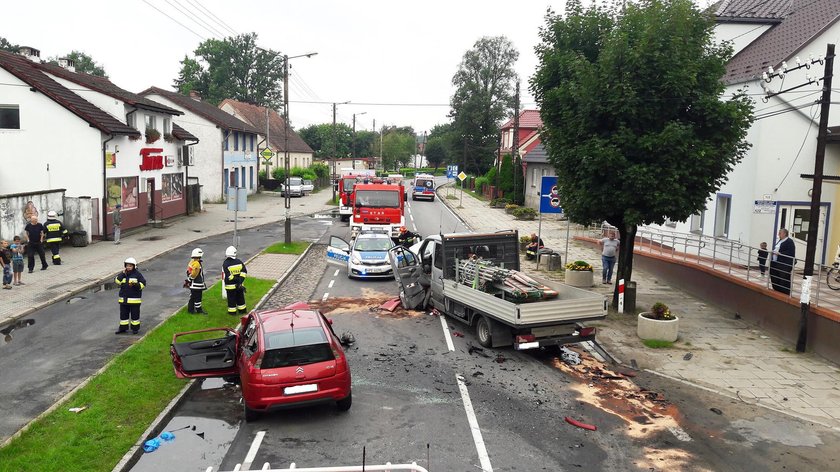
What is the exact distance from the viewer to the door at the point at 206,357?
10.7 metres

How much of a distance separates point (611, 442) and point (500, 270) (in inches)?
222

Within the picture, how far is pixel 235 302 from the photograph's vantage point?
15.4 m

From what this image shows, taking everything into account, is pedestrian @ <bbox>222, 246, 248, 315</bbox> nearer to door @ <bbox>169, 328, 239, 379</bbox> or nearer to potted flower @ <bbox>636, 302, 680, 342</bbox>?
door @ <bbox>169, 328, 239, 379</bbox>

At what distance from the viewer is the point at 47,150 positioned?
1013 inches

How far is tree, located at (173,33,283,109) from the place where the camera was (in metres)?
93.4

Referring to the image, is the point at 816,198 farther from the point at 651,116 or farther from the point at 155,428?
the point at 155,428

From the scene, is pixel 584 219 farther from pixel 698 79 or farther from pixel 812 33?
pixel 812 33

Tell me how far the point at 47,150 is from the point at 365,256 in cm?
1450

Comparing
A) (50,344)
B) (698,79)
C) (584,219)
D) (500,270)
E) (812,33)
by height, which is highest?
(812,33)

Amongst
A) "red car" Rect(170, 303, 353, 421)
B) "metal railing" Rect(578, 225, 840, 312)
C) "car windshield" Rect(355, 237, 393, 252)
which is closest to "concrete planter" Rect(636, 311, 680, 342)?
"metal railing" Rect(578, 225, 840, 312)

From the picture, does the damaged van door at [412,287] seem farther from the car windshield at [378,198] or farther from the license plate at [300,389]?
the car windshield at [378,198]

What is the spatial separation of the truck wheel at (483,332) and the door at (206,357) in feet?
16.2

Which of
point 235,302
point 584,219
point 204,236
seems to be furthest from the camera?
point 204,236

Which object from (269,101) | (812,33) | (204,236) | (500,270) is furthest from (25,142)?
(269,101)
